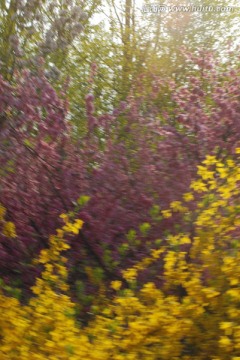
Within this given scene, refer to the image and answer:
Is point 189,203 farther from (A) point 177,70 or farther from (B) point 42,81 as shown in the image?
(A) point 177,70

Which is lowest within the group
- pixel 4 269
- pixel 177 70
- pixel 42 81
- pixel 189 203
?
pixel 4 269

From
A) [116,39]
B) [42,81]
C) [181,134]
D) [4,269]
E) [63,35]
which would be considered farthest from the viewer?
[116,39]

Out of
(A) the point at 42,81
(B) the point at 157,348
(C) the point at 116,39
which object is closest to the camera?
(B) the point at 157,348

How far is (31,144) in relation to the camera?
188 inches

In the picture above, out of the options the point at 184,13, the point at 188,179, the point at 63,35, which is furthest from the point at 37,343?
the point at 184,13

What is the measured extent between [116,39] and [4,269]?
5868 mm

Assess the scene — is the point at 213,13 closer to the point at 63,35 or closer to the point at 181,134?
the point at 63,35

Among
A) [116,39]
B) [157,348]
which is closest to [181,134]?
[157,348]

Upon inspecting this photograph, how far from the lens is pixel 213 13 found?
33.4ft

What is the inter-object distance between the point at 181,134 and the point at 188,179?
2.95 feet

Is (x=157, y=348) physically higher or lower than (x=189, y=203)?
lower

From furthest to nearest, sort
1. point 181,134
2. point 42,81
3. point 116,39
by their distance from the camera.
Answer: point 116,39, point 181,134, point 42,81

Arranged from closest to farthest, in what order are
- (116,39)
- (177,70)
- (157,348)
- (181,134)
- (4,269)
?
(157,348)
(4,269)
(181,134)
(177,70)
(116,39)

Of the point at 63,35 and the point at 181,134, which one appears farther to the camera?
the point at 63,35
